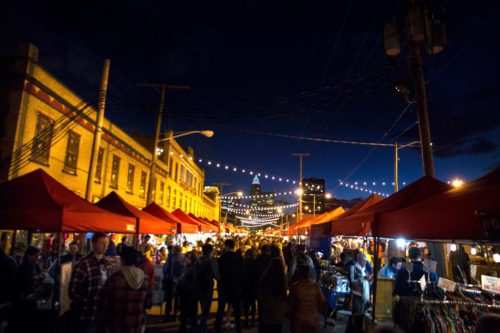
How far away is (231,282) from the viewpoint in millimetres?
8367

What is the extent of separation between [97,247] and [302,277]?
3330 millimetres

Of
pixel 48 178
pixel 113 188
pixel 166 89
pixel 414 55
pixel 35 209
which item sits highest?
pixel 166 89

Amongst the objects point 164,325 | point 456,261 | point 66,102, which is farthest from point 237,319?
point 66,102

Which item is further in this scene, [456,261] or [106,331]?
[456,261]

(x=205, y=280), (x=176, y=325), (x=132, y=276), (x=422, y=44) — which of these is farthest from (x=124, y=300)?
(x=422, y=44)

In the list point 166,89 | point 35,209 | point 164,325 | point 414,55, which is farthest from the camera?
point 166,89

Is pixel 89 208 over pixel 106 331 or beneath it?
over

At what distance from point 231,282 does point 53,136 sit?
1155 centimetres

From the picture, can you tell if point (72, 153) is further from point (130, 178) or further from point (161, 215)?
point (130, 178)

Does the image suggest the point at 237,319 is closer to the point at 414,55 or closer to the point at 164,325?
the point at 164,325

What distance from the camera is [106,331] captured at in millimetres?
4516

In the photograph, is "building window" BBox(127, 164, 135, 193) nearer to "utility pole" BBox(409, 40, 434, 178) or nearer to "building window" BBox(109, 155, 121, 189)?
"building window" BBox(109, 155, 121, 189)

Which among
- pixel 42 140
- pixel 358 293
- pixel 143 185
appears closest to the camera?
pixel 358 293

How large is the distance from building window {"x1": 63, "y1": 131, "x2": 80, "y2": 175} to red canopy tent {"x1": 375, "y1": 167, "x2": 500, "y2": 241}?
15965mm
